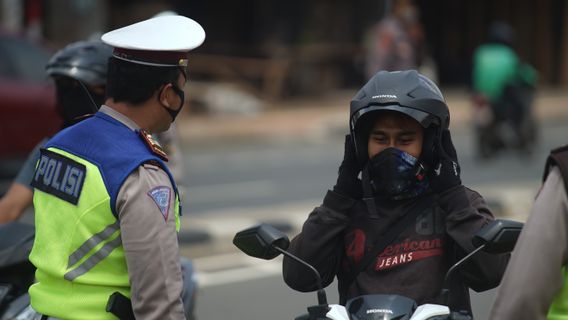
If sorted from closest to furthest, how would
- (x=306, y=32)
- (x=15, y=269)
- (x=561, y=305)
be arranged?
(x=561, y=305)
(x=15, y=269)
(x=306, y=32)

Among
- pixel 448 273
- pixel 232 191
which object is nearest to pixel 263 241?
pixel 448 273

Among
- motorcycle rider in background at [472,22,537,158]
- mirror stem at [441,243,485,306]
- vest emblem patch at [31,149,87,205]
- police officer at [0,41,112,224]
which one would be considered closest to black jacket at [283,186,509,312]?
mirror stem at [441,243,485,306]

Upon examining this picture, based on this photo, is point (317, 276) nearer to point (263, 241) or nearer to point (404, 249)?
point (263, 241)

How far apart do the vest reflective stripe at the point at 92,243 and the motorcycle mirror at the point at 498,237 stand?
100cm

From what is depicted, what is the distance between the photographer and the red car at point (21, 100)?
39.5 feet

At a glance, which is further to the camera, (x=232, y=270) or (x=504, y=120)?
(x=504, y=120)

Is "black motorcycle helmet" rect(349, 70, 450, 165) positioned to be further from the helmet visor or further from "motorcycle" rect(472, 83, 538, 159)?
"motorcycle" rect(472, 83, 538, 159)

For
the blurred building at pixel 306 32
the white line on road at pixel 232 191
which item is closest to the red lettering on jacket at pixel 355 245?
the white line on road at pixel 232 191

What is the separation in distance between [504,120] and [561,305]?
12.0 m

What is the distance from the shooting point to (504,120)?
47.6 feet

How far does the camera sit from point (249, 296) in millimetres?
7613

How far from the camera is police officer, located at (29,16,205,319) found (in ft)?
9.71

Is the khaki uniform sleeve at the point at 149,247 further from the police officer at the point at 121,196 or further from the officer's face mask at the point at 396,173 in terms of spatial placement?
the officer's face mask at the point at 396,173

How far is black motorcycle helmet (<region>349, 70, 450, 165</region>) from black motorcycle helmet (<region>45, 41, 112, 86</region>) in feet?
5.29
